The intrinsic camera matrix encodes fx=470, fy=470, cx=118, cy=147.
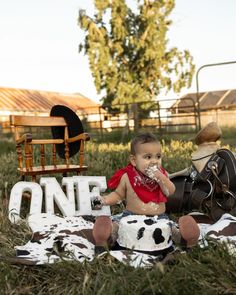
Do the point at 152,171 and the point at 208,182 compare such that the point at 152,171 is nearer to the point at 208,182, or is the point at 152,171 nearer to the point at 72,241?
the point at 72,241

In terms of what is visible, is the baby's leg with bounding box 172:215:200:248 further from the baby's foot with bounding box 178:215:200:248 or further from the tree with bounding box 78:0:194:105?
the tree with bounding box 78:0:194:105

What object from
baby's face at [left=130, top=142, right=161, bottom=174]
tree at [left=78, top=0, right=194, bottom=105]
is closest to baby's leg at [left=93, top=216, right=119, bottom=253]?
baby's face at [left=130, top=142, right=161, bottom=174]

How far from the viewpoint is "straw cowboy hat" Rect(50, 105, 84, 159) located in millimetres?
5066

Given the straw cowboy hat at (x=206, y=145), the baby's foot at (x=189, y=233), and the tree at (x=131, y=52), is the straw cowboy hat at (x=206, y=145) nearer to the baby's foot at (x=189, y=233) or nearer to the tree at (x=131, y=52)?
the baby's foot at (x=189, y=233)

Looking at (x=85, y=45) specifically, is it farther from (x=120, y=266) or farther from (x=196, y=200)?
(x=120, y=266)

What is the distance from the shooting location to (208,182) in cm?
382

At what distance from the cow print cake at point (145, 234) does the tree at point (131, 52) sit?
17523 millimetres

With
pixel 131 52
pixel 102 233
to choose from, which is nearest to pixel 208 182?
pixel 102 233

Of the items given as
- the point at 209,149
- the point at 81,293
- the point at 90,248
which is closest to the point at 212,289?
the point at 81,293

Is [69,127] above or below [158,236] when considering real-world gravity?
above

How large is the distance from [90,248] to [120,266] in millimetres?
499

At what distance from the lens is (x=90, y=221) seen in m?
3.84

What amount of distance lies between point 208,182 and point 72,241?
133 cm

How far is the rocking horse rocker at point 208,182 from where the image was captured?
3.73 m
